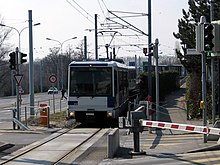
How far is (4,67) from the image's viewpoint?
95.8 meters

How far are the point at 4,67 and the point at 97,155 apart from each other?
8336 centimetres

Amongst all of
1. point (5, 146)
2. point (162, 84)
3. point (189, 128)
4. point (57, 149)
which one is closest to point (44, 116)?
point (5, 146)

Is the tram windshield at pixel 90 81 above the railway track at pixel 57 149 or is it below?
above

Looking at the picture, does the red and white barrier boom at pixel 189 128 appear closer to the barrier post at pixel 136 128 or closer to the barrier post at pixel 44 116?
the barrier post at pixel 136 128

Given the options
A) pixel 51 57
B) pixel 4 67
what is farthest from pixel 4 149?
pixel 51 57

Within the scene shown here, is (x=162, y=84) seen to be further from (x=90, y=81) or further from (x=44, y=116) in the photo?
(x=44, y=116)

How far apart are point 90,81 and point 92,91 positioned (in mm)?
524

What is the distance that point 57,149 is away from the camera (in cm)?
1648

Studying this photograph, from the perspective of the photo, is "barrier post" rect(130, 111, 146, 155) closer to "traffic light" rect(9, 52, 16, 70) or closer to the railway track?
the railway track

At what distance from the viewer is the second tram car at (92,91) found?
81.6 ft

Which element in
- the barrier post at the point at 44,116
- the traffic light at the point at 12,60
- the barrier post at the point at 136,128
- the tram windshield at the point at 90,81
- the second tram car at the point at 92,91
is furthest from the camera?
the tram windshield at the point at 90,81

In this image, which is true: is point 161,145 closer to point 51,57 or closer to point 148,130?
point 148,130

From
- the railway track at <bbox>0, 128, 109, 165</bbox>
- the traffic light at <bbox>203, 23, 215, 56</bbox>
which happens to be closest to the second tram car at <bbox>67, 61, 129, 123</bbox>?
the railway track at <bbox>0, 128, 109, 165</bbox>

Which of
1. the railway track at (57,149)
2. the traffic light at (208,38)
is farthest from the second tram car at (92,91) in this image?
the traffic light at (208,38)
